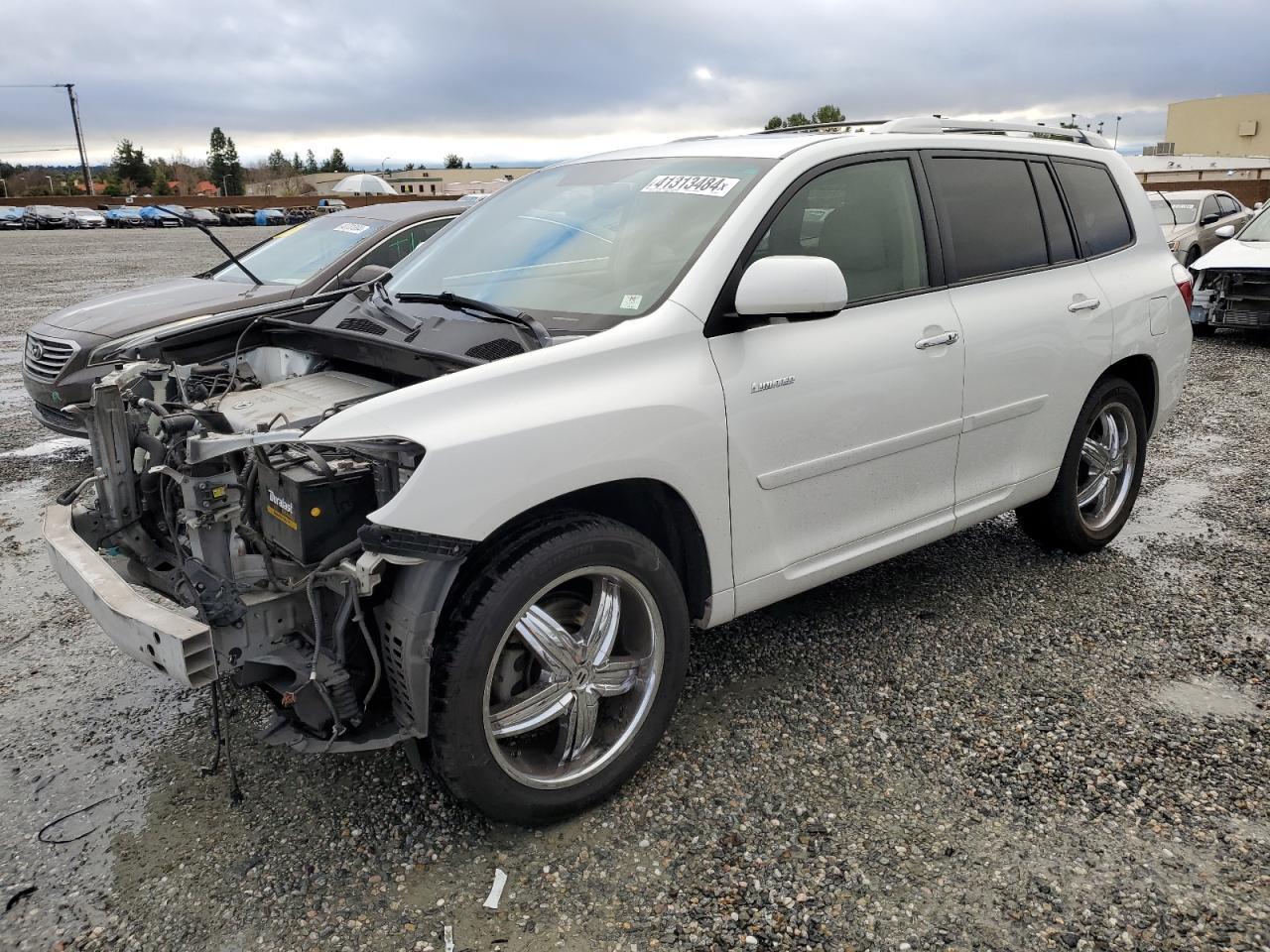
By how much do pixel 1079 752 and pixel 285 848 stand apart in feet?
8.28

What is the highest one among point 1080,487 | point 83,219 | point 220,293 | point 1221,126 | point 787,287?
point 1221,126

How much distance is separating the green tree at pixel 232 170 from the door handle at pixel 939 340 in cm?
10865

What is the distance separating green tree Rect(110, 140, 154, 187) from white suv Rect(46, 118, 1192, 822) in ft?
334

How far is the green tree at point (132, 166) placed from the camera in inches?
3642

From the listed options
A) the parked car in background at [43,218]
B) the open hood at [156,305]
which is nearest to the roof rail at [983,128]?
the open hood at [156,305]

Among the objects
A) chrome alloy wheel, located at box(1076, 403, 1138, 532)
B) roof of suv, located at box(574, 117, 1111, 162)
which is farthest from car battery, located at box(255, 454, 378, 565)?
chrome alloy wheel, located at box(1076, 403, 1138, 532)

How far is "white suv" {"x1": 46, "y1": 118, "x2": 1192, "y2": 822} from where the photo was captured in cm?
261

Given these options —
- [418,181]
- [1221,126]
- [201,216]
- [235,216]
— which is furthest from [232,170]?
[201,216]

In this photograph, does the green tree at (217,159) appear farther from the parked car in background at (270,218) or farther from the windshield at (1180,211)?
the windshield at (1180,211)

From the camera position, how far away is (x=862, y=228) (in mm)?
3629

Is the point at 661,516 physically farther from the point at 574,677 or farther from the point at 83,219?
the point at 83,219

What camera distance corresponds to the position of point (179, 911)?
262cm

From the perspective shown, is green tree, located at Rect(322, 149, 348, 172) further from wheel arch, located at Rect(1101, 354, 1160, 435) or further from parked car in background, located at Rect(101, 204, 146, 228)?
wheel arch, located at Rect(1101, 354, 1160, 435)

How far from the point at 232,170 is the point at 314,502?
12193 centimetres
